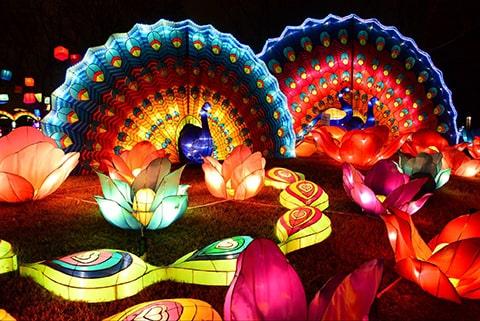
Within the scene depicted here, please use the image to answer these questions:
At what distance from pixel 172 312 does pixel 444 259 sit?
1.21 meters

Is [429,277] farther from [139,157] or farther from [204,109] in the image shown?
[204,109]

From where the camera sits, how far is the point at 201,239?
8.71 ft

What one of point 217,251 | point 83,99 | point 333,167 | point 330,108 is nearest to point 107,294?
point 217,251

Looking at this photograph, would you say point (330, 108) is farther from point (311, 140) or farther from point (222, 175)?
point (222, 175)

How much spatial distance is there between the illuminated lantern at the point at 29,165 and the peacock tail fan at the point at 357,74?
5100 mm

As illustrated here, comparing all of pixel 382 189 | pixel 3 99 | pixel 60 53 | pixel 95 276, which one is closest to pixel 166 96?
pixel 382 189

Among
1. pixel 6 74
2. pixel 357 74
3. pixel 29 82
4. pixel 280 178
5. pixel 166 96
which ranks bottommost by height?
pixel 280 178

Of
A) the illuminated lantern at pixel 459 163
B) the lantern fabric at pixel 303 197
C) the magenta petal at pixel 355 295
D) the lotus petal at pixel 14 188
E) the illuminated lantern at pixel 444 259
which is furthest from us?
the illuminated lantern at pixel 459 163

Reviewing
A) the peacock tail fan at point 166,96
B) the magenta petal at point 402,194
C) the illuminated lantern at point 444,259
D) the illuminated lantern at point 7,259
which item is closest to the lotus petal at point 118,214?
the illuminated lantern at point 7,259

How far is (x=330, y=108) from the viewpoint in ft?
26.2

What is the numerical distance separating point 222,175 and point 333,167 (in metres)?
2.39

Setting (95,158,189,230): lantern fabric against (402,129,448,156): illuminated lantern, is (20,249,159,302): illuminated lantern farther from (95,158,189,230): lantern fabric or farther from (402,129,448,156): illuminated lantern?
(402,129,448,156): illuminated lantern

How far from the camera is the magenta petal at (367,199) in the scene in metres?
2.99

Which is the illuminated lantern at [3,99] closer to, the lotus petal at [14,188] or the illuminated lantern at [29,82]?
the illuminated lantern at [29,82]
